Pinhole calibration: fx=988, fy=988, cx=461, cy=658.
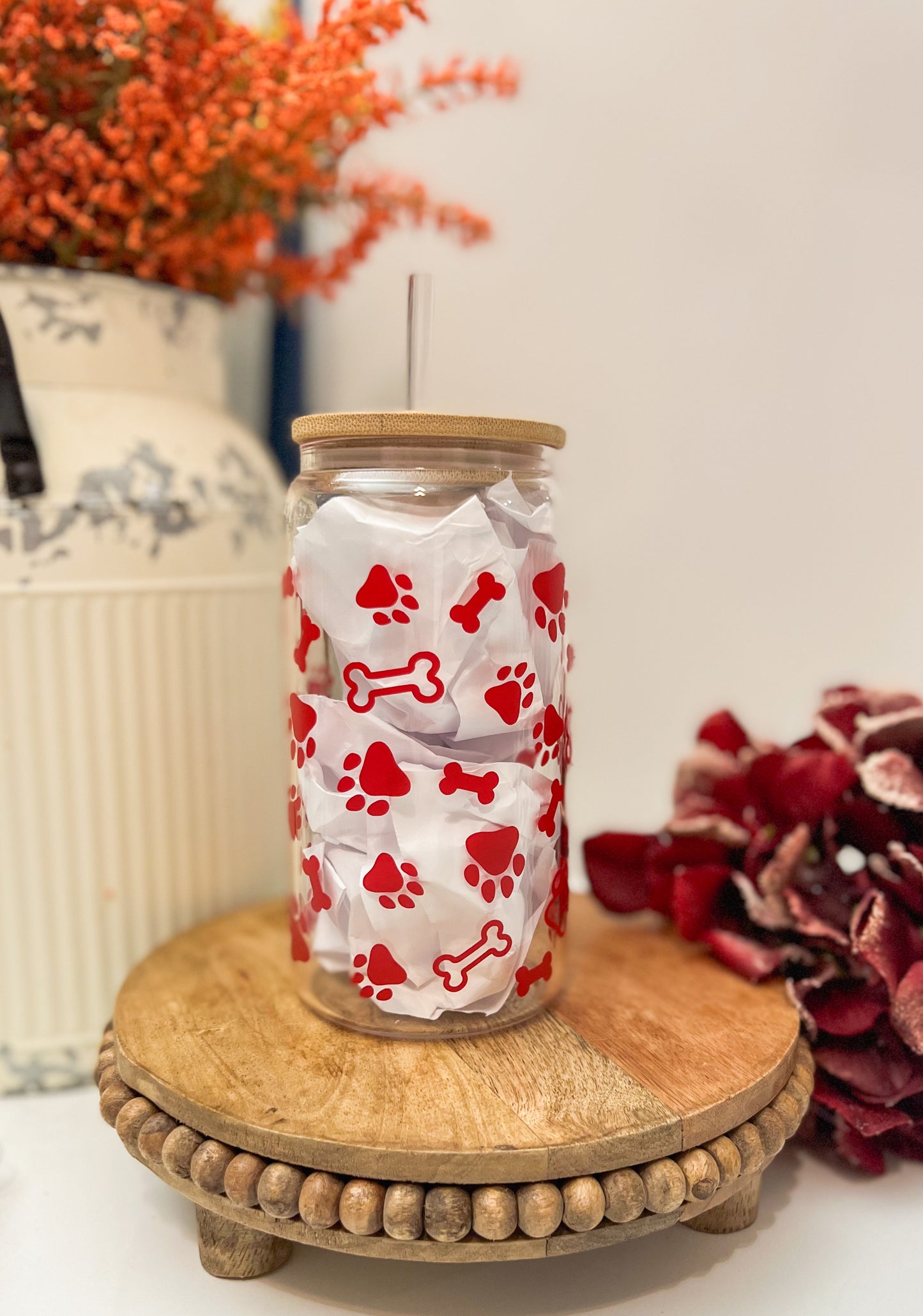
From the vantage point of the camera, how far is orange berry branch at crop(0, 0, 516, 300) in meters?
0.54

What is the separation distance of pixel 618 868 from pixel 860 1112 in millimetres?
185

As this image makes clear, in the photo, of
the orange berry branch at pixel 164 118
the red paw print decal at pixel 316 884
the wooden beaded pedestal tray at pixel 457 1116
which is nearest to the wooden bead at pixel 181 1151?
the wooden beaded pedestal tray at pixel 457 1116

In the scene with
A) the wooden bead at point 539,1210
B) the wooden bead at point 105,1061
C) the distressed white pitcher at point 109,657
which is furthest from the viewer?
the distressed white pitcher at point 109,657

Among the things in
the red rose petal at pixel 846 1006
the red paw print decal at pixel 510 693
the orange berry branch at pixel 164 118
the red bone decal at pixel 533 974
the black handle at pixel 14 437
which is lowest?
the red rose petal at pixel 846 1006

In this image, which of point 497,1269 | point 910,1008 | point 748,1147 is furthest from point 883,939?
point 497,1269

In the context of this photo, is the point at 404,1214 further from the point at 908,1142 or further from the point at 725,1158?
the point at 908,1142

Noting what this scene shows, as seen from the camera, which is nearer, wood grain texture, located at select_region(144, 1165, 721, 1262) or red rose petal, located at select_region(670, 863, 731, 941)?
wood grain texture, located at select_region(144, 1165, 721, 1262)

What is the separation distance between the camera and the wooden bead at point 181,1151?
0.40 m

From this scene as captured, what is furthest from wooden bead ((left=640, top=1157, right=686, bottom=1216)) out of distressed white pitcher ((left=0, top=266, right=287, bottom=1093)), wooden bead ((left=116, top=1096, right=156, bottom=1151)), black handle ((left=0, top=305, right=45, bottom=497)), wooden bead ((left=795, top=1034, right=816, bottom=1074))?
black handle ((left=0, top=305, right=45, bottom=497))

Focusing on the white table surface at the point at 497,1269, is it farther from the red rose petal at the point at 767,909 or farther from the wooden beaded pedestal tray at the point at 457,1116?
the red rose petal at the point at 767,909

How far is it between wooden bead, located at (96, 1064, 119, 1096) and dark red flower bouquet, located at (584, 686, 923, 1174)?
289 mm

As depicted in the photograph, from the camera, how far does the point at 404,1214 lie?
1.19ft

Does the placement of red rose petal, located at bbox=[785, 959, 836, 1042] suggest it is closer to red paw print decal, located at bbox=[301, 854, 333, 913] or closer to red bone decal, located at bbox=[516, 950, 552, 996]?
red bone decal, located at bbox=[516, 950, 552, 996]

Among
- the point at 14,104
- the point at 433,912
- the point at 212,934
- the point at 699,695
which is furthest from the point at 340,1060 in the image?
the point at 14,104
